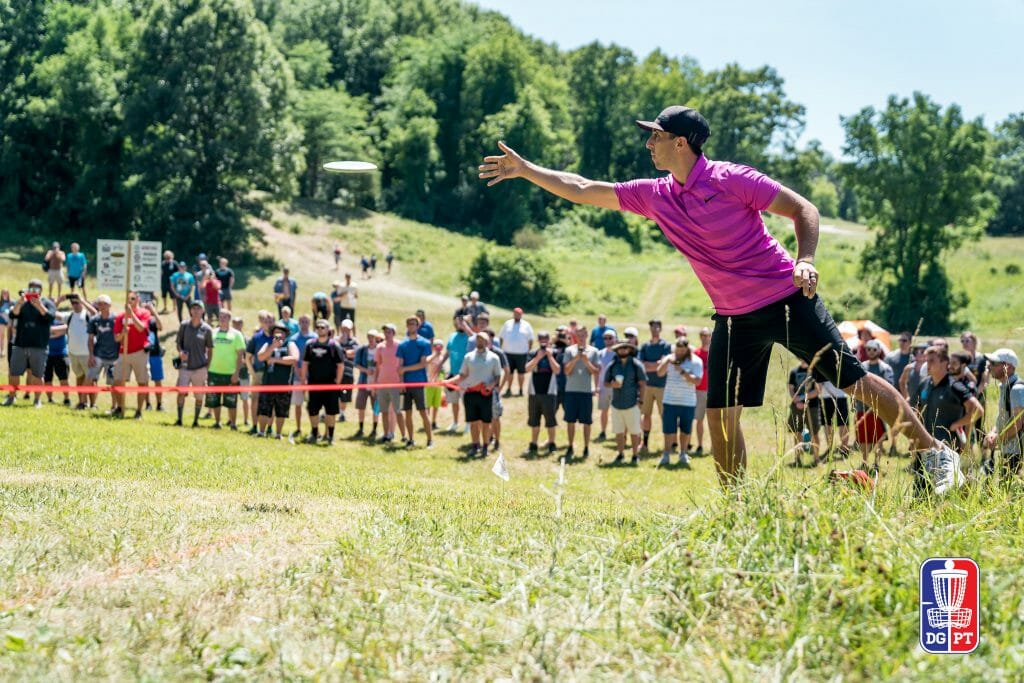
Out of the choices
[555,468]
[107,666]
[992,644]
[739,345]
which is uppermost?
[739,345]

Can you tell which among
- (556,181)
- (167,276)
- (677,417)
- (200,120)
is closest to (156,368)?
(677,417)

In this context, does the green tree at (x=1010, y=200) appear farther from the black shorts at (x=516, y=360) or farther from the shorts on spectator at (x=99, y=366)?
the shorts on spectator at (x=99, y=366)

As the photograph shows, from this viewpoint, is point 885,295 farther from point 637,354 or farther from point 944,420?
point 944,420

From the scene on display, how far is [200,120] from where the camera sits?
169ft

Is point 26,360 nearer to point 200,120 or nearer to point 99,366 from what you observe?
point 99,366

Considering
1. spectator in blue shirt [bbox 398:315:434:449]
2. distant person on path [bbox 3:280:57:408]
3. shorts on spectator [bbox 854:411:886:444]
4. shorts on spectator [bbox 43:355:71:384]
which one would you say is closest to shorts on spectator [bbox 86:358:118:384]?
shorts on spectator [bbox 43:355:71:384]

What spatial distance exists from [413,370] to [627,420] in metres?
3.83

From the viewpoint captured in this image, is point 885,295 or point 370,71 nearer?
point 885,295

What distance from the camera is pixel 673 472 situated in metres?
15.5

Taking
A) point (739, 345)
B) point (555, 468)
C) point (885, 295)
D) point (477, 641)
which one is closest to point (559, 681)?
point (477, 641)

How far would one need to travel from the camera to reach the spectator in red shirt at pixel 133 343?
17656mm

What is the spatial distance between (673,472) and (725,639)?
11.9 metres

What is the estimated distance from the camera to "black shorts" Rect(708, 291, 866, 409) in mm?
5469

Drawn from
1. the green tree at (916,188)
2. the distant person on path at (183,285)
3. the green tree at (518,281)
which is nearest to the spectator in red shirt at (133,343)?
the distant person on path at (183,285)
